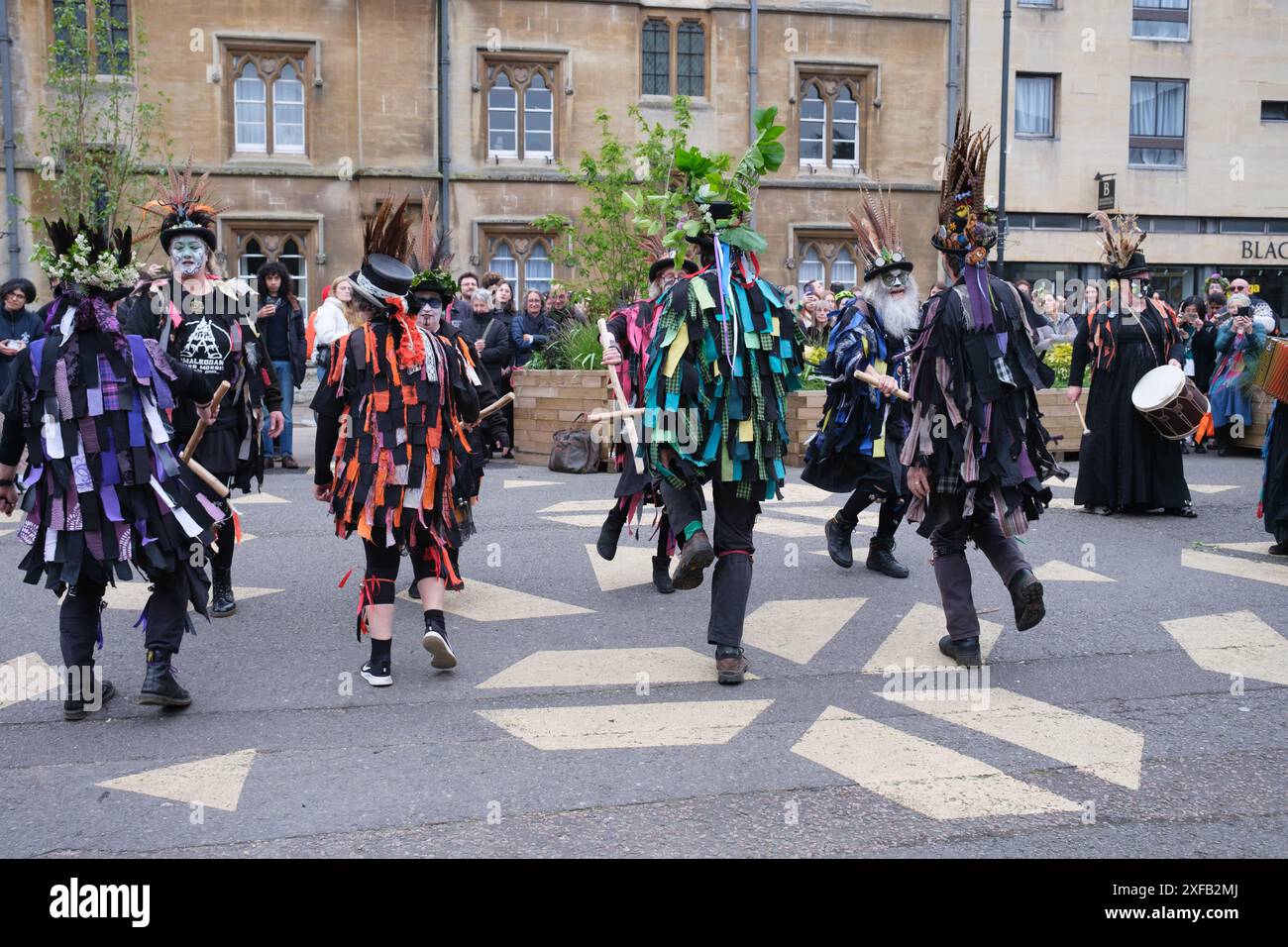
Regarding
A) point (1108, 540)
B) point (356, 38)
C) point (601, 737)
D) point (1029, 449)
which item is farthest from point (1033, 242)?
point (601, 737)

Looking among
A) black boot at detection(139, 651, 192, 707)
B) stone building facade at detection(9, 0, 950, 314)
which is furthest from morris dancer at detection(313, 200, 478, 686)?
stone building facade at detection(9, 0, 950, 314)

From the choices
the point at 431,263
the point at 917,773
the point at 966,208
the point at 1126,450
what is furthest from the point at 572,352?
the point at 917,773

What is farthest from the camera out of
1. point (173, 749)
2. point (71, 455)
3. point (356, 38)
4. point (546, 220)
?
point (356, 38)

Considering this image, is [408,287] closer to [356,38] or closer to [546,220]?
[546,220]

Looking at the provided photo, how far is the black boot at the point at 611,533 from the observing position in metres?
7.93

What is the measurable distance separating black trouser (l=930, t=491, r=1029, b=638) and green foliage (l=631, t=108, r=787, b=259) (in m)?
1.52

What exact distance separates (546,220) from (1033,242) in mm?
15113

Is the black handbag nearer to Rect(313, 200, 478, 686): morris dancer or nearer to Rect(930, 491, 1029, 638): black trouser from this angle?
Rect(313, 200, 478, 686): morris dancer

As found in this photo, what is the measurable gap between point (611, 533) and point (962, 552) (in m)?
2.43

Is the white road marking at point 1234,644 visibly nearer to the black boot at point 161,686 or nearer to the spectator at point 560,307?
the black boot at point 161,686

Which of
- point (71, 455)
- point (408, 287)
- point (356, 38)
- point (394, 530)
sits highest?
point (356, 38)

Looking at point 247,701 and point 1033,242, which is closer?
point 247,701

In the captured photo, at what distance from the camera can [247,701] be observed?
5613mm

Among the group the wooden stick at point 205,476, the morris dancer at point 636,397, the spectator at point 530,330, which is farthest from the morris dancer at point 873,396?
the spectator at point 530,330
